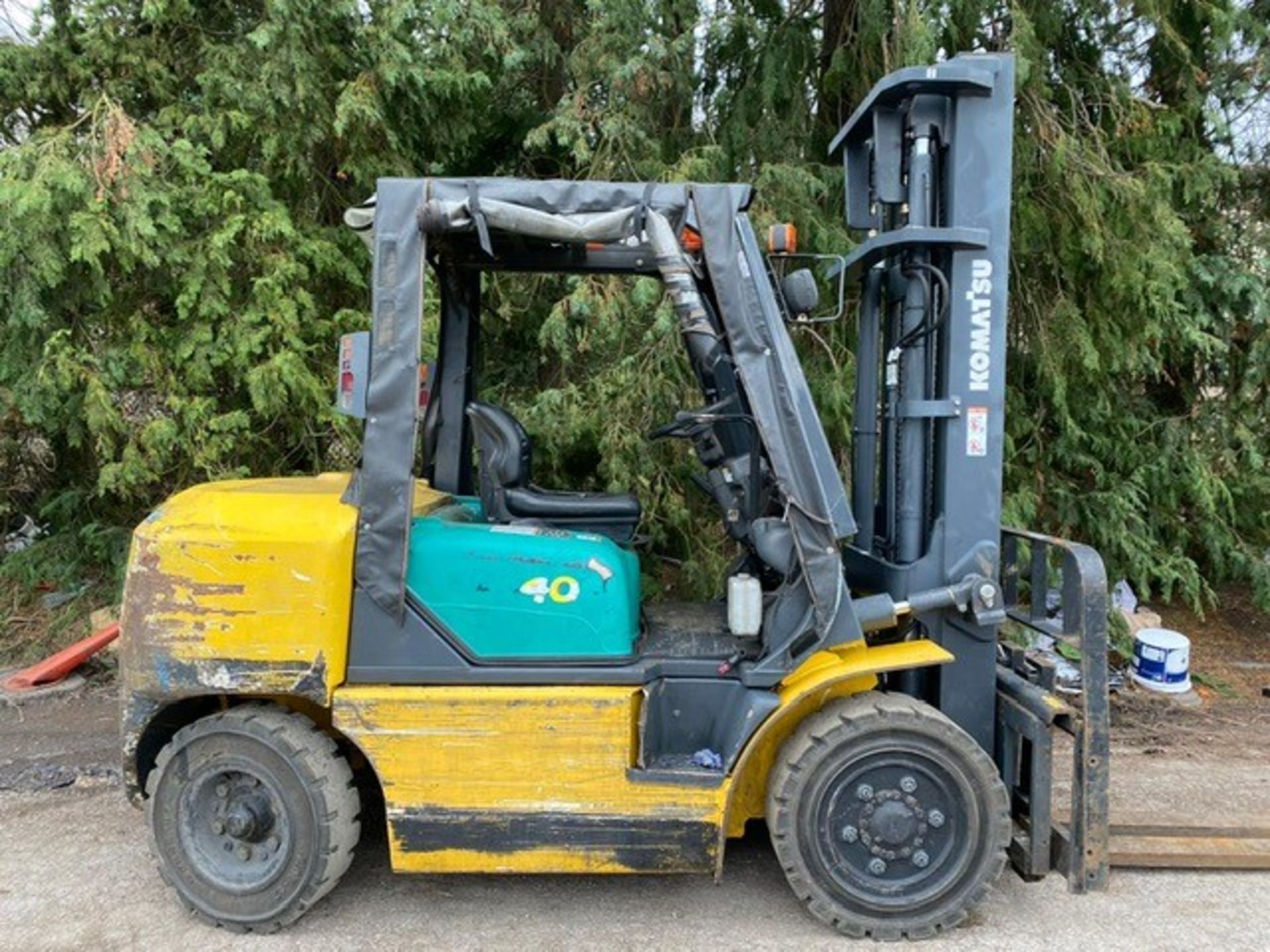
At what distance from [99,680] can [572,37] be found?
5972 millimetres

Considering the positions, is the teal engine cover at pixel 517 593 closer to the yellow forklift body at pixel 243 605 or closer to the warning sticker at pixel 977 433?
the yellow forklift body at pixel 243 605

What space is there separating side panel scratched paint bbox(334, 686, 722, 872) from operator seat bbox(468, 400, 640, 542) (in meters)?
0.83

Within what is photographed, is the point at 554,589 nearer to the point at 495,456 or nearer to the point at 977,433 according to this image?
the point at 495,456

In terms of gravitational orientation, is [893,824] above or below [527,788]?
below

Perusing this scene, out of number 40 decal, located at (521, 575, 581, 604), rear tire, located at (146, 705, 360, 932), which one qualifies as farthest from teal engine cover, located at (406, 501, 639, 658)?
rear tire, located at (146, 705, 360, 932)

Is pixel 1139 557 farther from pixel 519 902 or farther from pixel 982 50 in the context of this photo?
pixel 519 902

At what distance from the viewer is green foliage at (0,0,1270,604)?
19.6 ft

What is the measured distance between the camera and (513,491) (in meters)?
3.90

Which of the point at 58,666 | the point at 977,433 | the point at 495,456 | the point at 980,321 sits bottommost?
the point at 58,666

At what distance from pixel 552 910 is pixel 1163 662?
477 centimetres

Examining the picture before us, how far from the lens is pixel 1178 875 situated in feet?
12.3

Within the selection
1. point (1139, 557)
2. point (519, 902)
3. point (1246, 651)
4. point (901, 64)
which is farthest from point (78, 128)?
point (1246, 651)

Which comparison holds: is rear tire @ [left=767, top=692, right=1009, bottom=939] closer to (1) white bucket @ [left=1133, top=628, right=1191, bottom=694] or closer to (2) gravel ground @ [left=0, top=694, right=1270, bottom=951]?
(2) gravel ground @ [left=0, top=694, right=1270, bottom=951]

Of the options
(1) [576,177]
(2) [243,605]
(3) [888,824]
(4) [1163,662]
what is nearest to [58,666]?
(2) [243,605]
